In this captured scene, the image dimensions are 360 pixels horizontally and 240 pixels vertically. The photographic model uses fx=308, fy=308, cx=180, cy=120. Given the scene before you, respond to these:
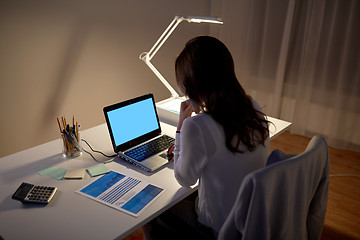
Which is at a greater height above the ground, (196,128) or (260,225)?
(196,128)

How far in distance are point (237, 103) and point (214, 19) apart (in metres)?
A: 0.85

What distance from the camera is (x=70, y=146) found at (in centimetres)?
147

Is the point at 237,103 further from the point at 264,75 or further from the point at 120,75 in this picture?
the point at 264,75

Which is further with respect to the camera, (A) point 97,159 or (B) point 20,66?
(B) point 20,66

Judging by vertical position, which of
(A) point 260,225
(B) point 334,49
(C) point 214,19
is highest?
(C) point 214,19

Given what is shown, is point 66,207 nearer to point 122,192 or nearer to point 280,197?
point 122,192

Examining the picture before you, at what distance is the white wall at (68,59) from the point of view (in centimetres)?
225

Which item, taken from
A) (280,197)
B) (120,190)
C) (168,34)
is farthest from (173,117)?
(280,197)

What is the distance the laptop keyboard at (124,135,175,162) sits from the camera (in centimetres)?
146

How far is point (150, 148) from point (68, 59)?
4.62 ft

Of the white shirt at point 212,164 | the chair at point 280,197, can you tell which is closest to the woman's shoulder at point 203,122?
the white shirt at point 212,164

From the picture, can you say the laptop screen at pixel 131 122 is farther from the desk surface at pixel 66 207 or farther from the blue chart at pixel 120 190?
the blue chart at pixel 120 190

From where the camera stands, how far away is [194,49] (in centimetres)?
114

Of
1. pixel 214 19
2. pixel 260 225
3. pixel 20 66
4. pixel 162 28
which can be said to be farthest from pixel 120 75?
pixel 260 225
